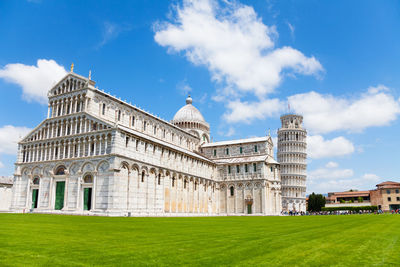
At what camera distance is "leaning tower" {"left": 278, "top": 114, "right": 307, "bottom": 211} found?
108875 mm

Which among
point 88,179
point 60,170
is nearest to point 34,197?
point 60,170

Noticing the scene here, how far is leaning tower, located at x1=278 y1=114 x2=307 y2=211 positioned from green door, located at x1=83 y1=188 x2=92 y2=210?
246 ft

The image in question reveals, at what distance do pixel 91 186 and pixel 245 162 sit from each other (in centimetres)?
3842

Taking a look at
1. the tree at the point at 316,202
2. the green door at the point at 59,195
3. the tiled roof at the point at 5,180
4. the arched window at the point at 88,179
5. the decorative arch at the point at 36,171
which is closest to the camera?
the arched window at the point at 88,179

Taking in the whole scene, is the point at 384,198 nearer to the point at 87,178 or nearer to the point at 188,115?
the point at 188,115

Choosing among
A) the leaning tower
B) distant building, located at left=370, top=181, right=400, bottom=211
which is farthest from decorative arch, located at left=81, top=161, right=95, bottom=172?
distant building, located at left=370, top=181, right=400, bottom=211

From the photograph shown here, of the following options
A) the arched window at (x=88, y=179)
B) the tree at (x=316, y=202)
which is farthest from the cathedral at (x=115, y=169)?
the tree at (x=316, y=202)

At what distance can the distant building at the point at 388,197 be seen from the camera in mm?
114750

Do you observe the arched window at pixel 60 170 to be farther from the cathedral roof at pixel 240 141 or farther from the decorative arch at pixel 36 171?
the cathedral roof at pixel 240 141

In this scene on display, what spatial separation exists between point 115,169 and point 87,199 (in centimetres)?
719

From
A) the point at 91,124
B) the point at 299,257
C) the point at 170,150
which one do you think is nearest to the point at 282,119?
the point at 170,150

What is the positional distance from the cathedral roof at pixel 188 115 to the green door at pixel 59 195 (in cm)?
4386

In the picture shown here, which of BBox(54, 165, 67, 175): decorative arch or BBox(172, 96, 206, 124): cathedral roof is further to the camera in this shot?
BBox(172, 96, 206, 124): cathedral roof

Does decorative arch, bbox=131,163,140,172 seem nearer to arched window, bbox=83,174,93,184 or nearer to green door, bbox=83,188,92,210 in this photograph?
arched window, bbox=83,174,93,184
